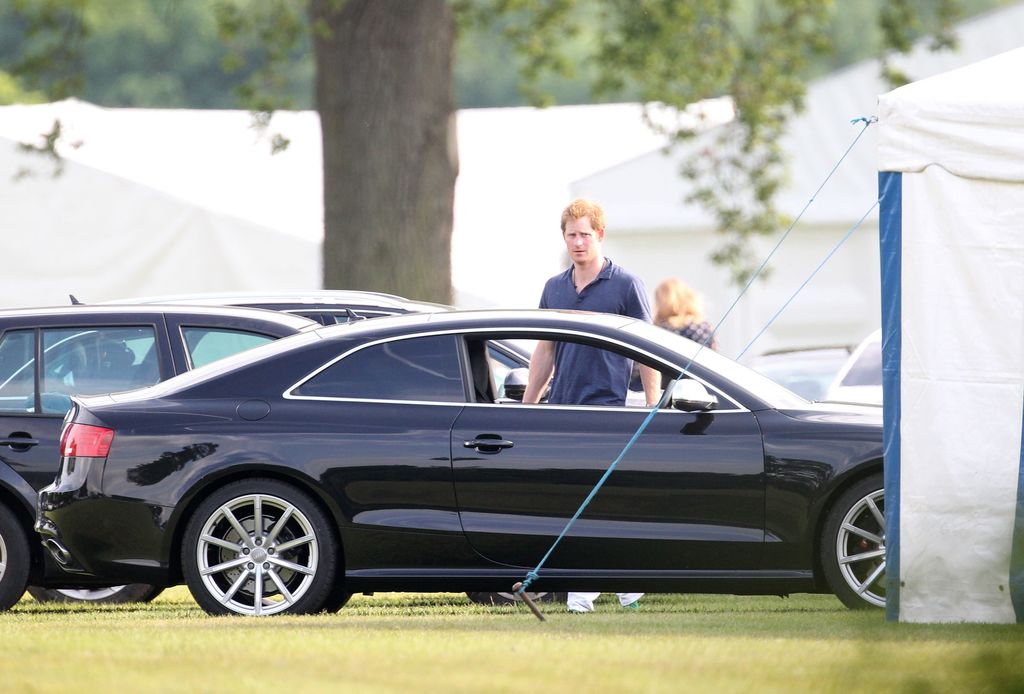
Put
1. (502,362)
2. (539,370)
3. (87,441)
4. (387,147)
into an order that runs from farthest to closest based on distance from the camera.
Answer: (387,147) < (502,362) < (539,370) < (87,441)

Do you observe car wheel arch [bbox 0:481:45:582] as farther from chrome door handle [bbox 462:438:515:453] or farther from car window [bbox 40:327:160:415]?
chrome door handle [bbox 462:438:515:453]

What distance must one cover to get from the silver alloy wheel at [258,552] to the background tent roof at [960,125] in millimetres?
2913

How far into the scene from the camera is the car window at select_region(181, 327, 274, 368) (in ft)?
28.7

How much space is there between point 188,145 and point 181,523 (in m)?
12.7

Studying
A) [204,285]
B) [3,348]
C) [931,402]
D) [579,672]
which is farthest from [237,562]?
[204,285]

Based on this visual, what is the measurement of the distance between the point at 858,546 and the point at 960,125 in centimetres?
183

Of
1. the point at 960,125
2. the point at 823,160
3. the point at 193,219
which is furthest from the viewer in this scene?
the point at 823,160

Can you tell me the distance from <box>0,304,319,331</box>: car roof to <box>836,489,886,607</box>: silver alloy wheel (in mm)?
2831

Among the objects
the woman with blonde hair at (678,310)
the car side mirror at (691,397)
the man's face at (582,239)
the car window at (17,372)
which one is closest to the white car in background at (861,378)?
the woman with blonde hair at (678,310)

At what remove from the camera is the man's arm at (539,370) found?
8180mm

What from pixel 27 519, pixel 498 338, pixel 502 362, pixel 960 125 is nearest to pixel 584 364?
pixel 498 338

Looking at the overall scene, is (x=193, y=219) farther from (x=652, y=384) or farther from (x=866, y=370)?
(x=652, y=384)

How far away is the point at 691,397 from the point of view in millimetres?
7438

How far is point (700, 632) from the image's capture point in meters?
6.89
